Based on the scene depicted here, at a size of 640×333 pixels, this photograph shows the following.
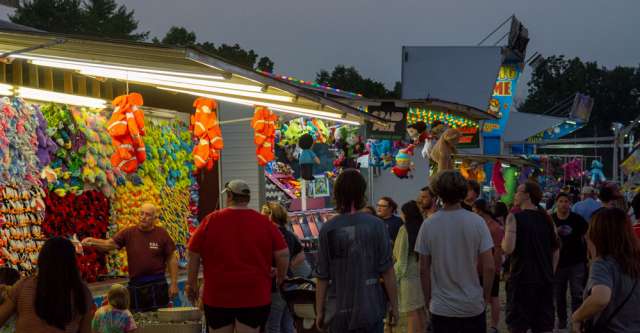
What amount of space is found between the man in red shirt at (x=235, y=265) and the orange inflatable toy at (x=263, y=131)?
561cm

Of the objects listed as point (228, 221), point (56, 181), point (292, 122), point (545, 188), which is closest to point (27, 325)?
point (228, 221)

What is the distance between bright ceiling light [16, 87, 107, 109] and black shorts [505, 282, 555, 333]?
5.06m

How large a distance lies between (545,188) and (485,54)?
13328mm

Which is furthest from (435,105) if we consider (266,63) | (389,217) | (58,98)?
(266,63)

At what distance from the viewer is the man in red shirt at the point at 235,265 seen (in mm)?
7012

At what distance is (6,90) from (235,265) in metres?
3.64

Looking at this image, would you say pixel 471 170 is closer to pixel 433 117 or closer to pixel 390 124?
pixel 433 117

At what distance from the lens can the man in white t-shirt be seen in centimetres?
626

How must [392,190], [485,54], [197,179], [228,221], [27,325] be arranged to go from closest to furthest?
1. [27,325]
2. [228,221]
3. [197,179]
4. [392,190]
5. [485,54]

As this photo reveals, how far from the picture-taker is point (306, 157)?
15.5 meters

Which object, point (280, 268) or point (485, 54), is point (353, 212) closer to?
point (280, 268)

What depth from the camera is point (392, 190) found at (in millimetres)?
19891

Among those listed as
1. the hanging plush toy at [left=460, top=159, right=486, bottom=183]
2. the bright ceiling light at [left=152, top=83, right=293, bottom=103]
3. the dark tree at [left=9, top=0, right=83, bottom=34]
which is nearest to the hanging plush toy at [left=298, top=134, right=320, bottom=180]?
the bright ceiling light at [left=152, top=83, right=293, bottom=103]

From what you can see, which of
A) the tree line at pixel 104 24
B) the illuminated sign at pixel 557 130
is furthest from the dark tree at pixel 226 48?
the illuminated sign at pixel 557 130
